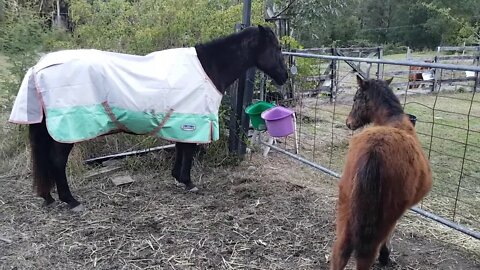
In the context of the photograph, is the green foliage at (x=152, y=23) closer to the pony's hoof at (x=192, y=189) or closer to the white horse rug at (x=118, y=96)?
the white horse rug at (x=118, y=96)

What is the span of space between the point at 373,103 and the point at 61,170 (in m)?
2.69

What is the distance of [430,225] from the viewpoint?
12.0 ft

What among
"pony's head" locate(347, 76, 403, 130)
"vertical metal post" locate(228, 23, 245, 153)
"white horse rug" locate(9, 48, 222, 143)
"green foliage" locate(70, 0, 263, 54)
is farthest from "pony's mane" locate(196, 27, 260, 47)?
"pony's head" locate(347, 76, 403, 130)

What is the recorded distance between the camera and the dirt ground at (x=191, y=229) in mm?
3033

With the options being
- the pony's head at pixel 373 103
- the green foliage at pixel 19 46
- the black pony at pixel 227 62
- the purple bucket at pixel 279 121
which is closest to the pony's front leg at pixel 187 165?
the black pony at pixel 227 62

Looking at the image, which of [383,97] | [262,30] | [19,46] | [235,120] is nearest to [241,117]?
[235,120]

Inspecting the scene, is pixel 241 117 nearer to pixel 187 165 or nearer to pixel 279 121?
pixel 279 121

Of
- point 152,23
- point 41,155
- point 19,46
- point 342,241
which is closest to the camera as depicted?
point 342,241

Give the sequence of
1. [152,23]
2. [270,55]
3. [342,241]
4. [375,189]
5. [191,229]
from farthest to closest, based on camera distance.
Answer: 1. [152,23]
2. [270,55]
3. [191,229]
4. [342,241]
5. [375,189]

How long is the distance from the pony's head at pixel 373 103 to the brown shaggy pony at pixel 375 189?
0.29m

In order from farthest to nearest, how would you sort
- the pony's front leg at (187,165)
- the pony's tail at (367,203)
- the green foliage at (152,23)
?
the green foliage at (152,23)
the pony's front leg at (187,165)
the pony's tail at (367,203)

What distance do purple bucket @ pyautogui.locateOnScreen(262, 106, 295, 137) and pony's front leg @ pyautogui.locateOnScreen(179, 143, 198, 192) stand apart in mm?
808

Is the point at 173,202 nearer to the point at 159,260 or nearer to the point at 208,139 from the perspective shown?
Result: the point at 208,139

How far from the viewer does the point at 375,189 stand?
2.18 metres
